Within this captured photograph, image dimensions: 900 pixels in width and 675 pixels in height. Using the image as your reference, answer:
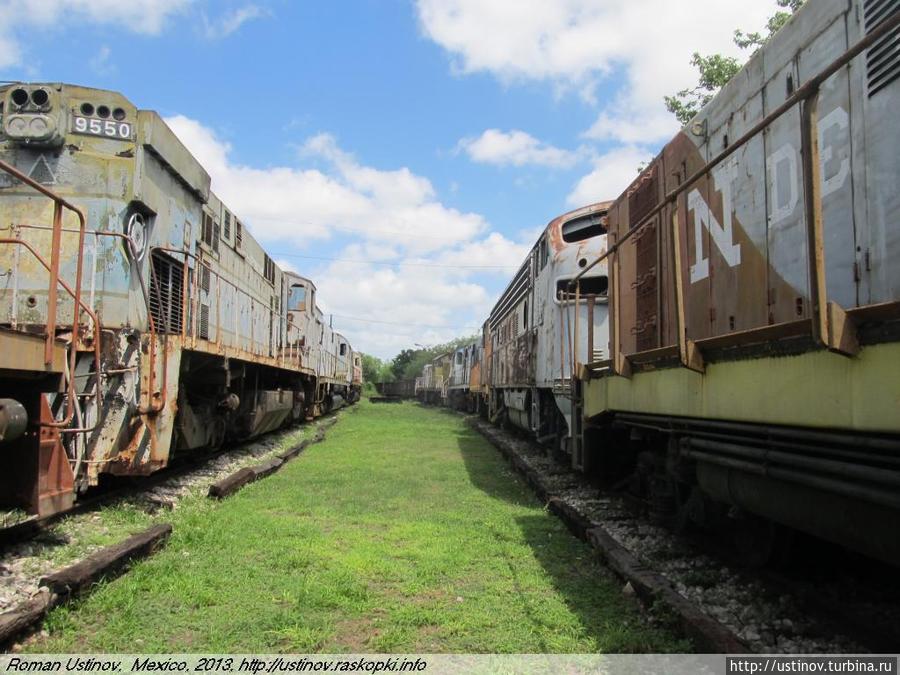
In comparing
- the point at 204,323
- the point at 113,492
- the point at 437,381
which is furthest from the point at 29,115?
the point at 437,381

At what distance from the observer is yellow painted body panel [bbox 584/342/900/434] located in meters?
2.21

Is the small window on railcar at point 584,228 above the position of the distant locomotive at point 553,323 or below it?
above

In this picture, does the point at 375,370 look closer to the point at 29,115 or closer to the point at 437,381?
the point at 437,381

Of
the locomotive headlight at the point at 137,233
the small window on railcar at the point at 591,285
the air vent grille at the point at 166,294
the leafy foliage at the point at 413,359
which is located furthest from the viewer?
the leafy foliage at the point at 413,359

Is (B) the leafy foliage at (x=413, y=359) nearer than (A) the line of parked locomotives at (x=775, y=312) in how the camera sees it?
No

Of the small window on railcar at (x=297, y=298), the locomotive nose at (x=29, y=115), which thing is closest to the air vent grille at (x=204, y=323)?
the locomotive nose at (x=29, y=115)

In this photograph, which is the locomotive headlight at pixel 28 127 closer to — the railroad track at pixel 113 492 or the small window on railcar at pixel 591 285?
the railroad track at pixel 113 492

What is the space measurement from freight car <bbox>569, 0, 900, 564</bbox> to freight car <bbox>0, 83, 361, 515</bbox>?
3967 mm

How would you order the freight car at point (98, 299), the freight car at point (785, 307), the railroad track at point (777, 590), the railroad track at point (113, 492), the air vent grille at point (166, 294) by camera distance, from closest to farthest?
the freight car at point (785, 307), the railroad track at point (777, 590), the freight car at point (98, 299), the railroad track at point (113, 492), the air vent grille at point (166, 294)

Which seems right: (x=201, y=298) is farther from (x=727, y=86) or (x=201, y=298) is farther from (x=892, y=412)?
(x=892, y=412)

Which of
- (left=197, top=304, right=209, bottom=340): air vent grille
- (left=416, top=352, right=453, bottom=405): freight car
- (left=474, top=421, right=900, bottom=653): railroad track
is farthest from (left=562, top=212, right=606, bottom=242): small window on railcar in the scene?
(left=416, top=352, right=453, bottom=405): freight car

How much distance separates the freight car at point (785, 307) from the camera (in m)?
2.45

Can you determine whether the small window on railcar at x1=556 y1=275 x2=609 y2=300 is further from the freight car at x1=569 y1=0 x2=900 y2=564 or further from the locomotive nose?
the locomotive nose

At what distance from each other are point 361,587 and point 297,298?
45.6 ft
